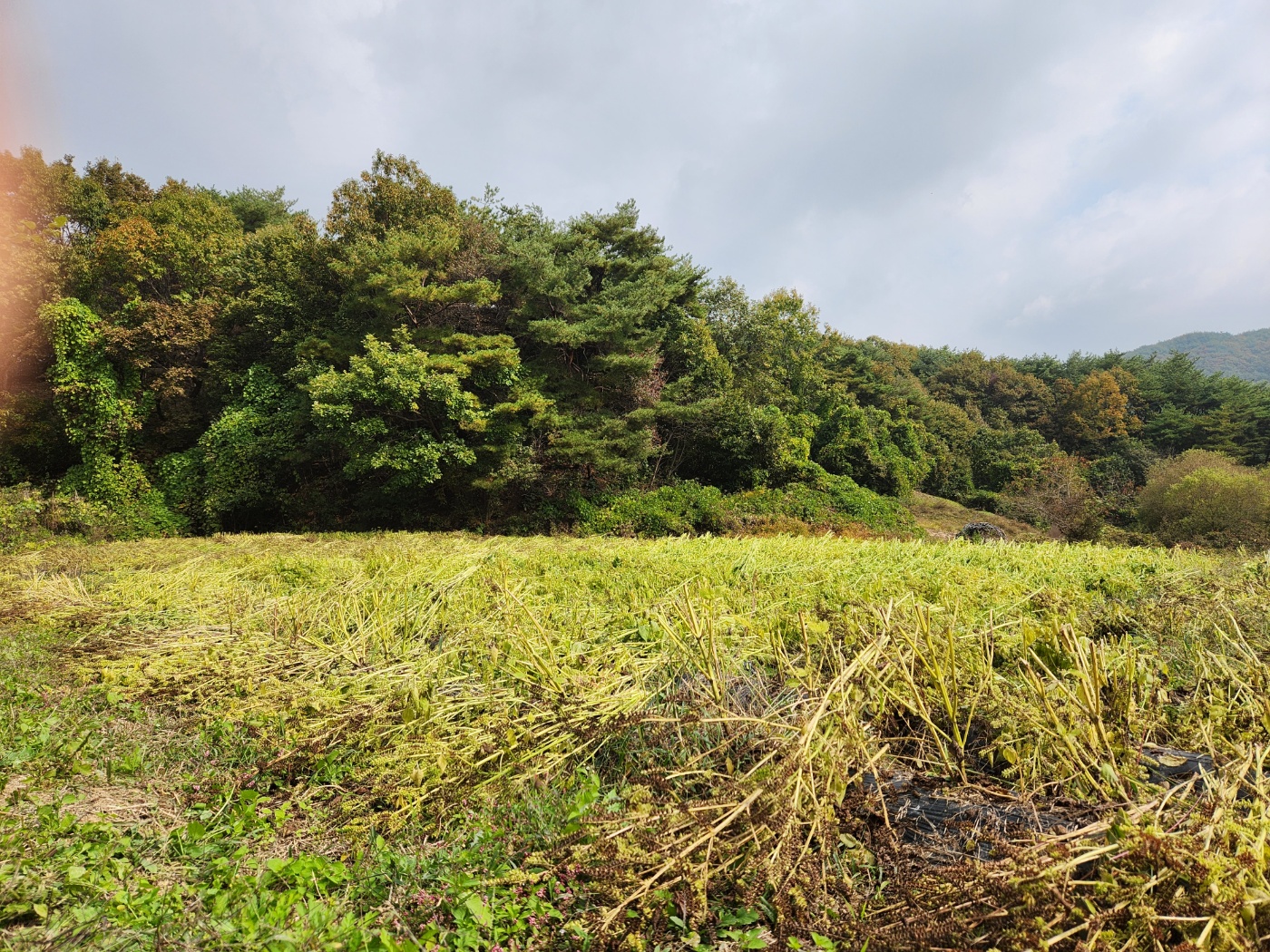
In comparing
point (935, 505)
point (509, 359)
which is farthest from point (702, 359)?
point (935, 505)

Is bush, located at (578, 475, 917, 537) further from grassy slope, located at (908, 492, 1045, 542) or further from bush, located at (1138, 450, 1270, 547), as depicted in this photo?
bush, located at (1138, 450, 1270, 547)

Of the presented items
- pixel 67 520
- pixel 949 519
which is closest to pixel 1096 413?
pixel 949 519

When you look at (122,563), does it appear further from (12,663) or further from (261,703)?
(261,703)

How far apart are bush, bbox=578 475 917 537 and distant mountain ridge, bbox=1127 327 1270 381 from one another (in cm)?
8987

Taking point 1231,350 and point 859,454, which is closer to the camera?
point 859,454

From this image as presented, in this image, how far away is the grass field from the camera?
1453mm

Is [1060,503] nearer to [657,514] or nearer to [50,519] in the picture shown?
[657,514]

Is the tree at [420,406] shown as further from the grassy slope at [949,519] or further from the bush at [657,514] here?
the grassy slope at [949,519]

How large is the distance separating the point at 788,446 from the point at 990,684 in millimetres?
13932

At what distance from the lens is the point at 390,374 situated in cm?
1125

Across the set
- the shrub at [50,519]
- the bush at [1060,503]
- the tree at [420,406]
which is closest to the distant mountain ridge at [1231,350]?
the bush at [1060,503]

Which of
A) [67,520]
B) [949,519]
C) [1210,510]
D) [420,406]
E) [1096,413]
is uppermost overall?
[420,406]

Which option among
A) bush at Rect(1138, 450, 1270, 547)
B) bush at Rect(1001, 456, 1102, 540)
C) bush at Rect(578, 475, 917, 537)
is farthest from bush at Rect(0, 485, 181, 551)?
bush at Rect(1138, 450, 1270, 547)

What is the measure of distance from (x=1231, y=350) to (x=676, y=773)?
130865 millimetres
